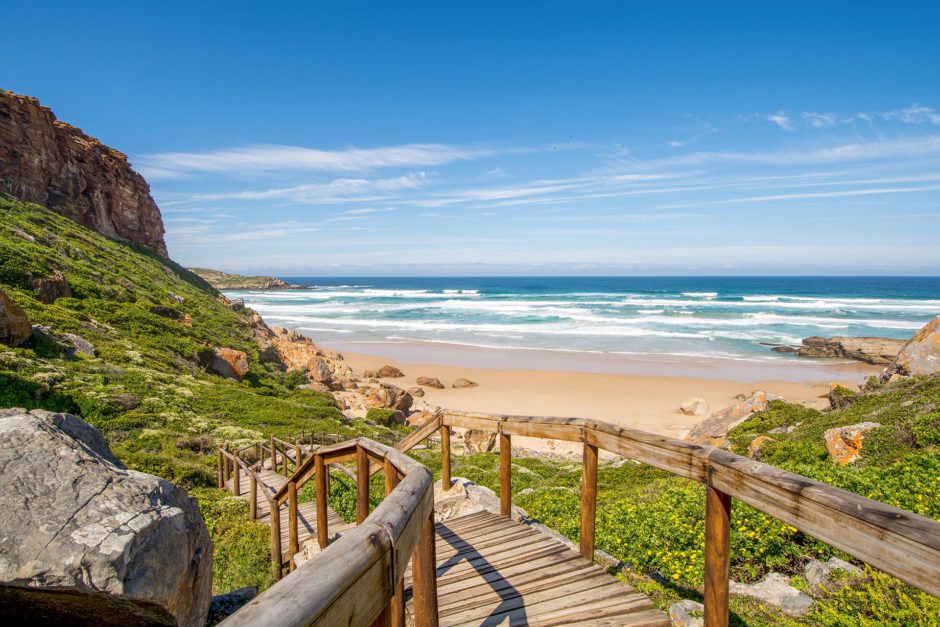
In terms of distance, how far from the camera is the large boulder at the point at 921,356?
13625mm

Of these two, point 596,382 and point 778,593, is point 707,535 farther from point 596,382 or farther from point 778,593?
point 596,382

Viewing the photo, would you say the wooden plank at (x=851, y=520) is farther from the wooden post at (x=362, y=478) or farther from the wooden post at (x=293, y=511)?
the wooden post at (x=293, y=511)

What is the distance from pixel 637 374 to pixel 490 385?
7381 millimetres

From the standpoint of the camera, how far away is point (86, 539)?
101 inches

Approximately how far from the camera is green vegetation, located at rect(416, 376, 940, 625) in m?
3.40

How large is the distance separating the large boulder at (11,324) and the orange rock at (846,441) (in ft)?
55.4

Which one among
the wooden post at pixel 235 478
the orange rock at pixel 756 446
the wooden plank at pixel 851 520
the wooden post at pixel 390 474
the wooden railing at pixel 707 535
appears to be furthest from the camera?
the wooden post at pixel 235 478

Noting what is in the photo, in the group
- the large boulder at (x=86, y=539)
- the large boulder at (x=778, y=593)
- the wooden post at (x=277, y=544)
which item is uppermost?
the large boulder at (x=86, y=539)

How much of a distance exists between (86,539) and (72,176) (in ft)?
136

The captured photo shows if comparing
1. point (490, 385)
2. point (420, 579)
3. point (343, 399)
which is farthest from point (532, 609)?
point (490, 385)

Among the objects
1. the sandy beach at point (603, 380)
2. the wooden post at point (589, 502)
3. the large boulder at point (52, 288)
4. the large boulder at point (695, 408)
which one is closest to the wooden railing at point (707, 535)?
the wooden post at point (589, 502)

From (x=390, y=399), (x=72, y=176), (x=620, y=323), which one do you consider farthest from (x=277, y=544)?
(x=620, y=323)

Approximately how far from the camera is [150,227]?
4175cm

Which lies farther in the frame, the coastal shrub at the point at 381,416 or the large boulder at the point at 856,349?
the large boulder at the point at 856,349
